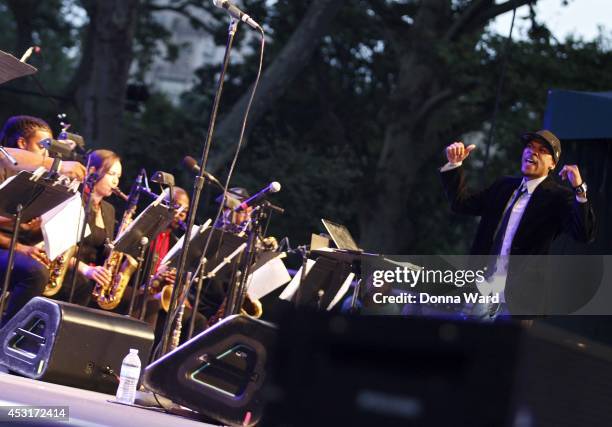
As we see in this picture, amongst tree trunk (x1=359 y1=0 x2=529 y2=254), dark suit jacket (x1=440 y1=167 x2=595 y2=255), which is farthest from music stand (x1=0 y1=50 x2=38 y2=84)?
tree trunk (x1=359 y1=0 x2=529 y2=254)

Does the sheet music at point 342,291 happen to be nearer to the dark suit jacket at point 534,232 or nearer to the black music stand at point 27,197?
the dark suit jacket at point 534,232

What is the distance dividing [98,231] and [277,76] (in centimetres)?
748

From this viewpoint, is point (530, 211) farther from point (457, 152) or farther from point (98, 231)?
point (98, 231)

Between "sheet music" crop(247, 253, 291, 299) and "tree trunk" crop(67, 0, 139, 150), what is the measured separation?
22.4 feet

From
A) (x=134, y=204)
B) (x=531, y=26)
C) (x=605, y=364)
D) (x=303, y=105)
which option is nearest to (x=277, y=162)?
(x=303, y=105)

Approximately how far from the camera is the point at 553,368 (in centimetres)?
152

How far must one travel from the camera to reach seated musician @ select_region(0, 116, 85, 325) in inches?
197

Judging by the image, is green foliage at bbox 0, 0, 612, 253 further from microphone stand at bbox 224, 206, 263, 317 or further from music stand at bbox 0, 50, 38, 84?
music stand at bbox 0, 50, 38, 84

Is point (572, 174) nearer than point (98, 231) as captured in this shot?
Yes

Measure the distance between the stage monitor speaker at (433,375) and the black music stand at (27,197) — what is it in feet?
10.1

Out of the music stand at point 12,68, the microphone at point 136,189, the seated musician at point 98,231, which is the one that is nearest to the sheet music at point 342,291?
the microphone at point 136,189

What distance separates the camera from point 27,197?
4.53 m

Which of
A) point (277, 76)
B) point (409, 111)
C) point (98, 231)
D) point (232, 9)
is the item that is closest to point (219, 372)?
point (232, 9)

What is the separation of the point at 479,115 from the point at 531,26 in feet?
11.2
